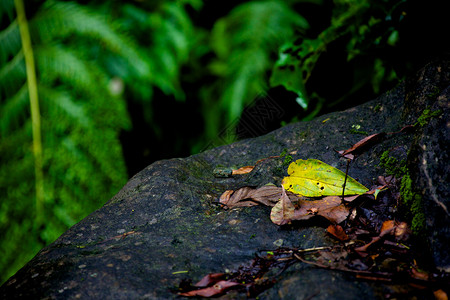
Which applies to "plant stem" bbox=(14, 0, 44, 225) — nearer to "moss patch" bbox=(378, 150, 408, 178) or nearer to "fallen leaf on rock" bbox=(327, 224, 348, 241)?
"fallen leaf on rock" bbox=(327, 224, 348, 241)

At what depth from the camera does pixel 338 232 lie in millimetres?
953

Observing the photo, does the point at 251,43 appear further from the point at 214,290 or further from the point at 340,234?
the point at 214,290

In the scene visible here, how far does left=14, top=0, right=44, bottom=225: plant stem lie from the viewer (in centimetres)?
153

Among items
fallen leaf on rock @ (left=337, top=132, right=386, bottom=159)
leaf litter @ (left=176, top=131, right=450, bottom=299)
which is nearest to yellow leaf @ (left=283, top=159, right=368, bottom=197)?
leaf litter @ (left=176, top=131, right=450, bottom=299)

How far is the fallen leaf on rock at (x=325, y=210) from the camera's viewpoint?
1.02 m

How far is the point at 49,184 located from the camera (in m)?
1.56

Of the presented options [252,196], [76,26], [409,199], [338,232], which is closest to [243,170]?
[252,196]

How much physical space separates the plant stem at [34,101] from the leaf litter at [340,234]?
0.92 m

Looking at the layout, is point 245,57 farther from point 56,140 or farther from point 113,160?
point 56,140

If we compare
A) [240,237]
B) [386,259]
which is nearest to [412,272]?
[386,259]

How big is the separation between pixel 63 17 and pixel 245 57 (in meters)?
1.17

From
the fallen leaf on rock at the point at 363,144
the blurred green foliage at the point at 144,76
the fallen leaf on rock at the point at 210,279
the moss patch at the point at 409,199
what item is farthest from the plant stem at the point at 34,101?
the moss patch at the point at 409,199

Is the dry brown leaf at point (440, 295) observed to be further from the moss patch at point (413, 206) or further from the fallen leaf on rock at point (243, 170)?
the fallen leaf on rock at point (243, 170)

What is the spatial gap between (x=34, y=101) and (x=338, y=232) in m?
1.56
